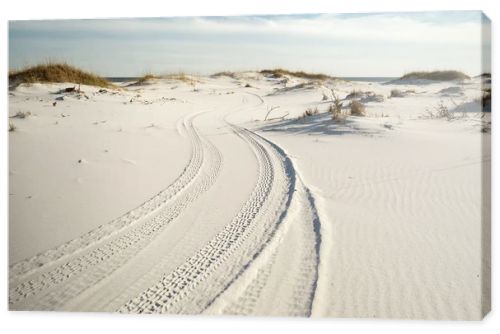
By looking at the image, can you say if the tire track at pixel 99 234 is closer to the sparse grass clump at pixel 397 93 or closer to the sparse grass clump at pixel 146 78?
the sparse grass clump at pixel 146 78

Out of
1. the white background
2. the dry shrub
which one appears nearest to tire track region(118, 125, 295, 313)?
the white background

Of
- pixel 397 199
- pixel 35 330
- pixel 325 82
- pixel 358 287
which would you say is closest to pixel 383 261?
pixel 358 287

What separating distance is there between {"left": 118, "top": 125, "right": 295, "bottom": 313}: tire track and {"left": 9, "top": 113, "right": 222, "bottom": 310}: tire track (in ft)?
1.17

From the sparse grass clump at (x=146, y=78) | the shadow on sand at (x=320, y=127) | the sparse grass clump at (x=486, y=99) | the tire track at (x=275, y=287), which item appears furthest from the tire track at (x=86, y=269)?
the sparse grass clump at (x=486, y=99)

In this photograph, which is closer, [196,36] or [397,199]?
[397,199]

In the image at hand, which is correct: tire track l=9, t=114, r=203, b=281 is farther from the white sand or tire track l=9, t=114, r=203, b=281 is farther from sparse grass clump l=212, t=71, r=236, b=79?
sparse grass clump l=212, t=71, r=236, b=79

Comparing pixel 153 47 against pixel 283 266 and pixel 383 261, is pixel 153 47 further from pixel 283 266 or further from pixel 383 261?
pixel 383 261

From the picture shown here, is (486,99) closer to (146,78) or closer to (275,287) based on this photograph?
(275,287)

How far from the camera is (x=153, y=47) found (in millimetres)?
4457

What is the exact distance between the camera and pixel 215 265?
11.0 feet

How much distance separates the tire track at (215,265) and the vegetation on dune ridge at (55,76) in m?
2.23

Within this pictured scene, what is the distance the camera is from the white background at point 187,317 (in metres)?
3.49

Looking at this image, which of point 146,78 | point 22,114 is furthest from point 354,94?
point 22,114
